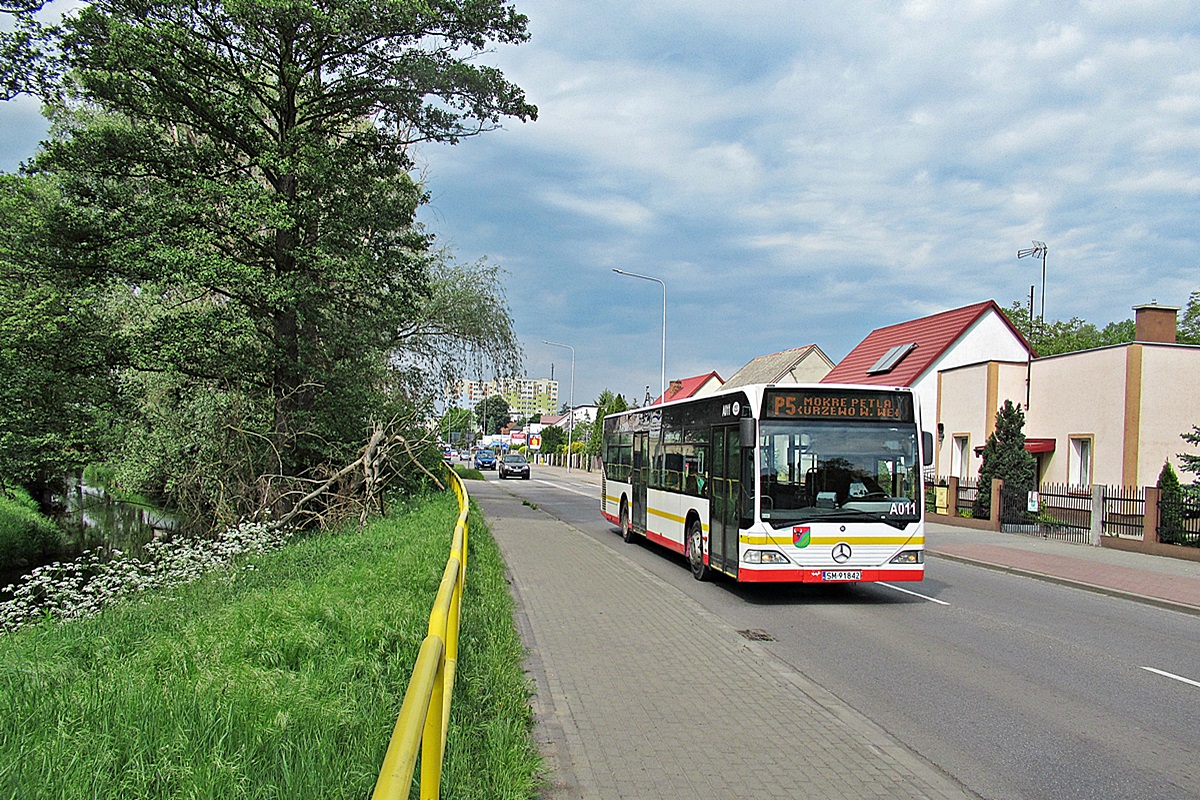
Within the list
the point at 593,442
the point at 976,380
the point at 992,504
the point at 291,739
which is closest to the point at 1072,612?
the point at 291,739

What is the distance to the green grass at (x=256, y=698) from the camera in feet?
11.4

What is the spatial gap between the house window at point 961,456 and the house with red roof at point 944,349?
197 centimetres

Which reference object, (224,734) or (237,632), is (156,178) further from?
(224,734)

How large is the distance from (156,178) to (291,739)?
60.7 ft

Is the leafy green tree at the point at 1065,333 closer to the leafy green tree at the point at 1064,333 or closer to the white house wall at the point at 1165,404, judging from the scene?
the leafy green tree at the point at 1064,333

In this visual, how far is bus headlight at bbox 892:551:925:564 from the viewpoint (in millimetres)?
11242

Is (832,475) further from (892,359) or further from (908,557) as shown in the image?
(892,359)

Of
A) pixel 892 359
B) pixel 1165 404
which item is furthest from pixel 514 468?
pixel 1165 404

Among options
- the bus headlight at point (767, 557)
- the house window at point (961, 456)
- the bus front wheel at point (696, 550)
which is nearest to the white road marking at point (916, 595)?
the bus headlight at point (767, 557)

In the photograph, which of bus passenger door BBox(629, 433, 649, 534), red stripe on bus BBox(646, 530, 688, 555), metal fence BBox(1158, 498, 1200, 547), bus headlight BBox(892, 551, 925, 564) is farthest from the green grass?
metal fence BBox(1158, 498, 1200, 547)

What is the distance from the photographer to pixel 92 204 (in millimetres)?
18219

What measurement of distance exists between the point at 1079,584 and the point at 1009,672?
23.5 ft

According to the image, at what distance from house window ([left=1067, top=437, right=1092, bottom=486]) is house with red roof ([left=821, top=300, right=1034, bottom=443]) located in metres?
7.77

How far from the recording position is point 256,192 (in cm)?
1828
